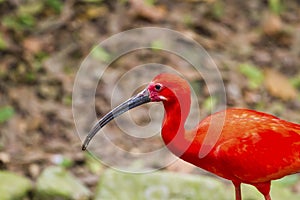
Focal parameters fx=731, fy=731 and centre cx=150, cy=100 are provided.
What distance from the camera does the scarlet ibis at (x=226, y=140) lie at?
3252 millimetres

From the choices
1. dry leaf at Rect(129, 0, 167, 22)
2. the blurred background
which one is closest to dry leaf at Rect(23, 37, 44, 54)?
the blurred background

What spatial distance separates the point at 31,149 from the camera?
608cm

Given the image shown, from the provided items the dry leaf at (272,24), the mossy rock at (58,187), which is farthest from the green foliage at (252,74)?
the mossy rock at (58,187)

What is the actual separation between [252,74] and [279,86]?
29cm

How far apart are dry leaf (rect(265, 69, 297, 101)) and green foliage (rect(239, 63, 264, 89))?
0.07 m

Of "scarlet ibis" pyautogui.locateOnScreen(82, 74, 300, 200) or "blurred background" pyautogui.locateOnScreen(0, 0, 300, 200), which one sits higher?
"blurred background" pyautogui.locateOnScreen(0, 0, 300, 200)

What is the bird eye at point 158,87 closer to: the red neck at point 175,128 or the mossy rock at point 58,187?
the red neck at point 175,128

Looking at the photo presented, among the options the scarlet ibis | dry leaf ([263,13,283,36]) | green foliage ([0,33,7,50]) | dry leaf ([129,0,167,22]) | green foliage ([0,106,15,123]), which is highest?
dry leaf ([129,0,167,22])

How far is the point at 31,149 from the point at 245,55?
2.52 m

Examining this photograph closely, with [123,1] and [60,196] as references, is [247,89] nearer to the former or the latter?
[123,1]

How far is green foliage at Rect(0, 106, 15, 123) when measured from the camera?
6.25 meters

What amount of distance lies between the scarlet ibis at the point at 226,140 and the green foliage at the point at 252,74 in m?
3.73

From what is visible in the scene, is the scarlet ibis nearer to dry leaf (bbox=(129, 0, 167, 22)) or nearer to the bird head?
the bird head

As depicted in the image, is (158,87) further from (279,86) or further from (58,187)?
(279,86)
